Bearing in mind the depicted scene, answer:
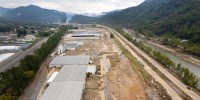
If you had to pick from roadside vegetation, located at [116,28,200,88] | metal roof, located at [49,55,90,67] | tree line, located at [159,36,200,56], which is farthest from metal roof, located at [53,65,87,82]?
tree line, located at [159,36,200,56]

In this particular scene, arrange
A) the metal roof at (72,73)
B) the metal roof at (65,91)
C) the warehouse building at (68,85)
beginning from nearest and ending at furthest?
1. the metal roof at (65,91)
2. the warehouse building at (68,85)
3. the metal roof at (72,73)

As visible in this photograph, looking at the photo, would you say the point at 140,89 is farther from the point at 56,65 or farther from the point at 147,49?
the point at 147,49

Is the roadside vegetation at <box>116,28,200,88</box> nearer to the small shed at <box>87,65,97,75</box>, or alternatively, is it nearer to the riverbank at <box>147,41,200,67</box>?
the riverbank at <box>147,41,200,67</box>

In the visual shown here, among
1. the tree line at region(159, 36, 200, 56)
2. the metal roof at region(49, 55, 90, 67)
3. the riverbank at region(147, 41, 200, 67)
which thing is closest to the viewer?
the metal roof at region(49, 55, 90, 67)

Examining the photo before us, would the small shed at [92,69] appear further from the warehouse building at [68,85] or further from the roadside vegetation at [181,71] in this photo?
the roadside vegetation at [181,71]

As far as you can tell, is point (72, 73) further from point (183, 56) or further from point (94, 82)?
point (183, 56)

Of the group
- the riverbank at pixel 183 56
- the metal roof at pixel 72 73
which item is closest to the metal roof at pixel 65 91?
the metal roof at pixel 72 73

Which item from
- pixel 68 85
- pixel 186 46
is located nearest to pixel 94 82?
pixel 68 85

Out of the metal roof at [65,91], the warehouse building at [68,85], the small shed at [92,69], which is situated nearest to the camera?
the metal roof at [65,91]
